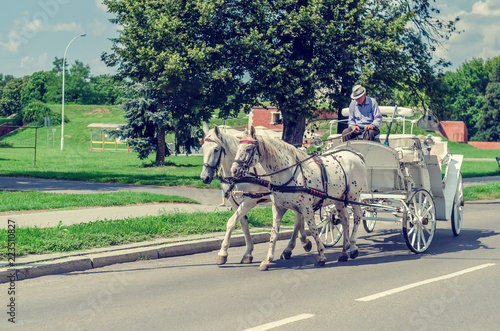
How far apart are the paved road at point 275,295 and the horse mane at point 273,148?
1679mm

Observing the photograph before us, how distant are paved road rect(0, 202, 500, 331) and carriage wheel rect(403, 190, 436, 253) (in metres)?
0.26

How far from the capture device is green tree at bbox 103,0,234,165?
22312 millimetres

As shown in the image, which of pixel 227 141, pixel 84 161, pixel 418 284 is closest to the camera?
pixel 418 284

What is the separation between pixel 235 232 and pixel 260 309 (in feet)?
16.5

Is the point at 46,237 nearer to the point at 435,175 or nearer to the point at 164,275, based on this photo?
the point at 164,275

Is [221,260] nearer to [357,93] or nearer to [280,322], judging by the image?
[280,322]

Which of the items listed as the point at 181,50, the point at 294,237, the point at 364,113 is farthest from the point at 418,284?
the point at 181,50

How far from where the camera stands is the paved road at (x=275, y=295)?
19.5 feet

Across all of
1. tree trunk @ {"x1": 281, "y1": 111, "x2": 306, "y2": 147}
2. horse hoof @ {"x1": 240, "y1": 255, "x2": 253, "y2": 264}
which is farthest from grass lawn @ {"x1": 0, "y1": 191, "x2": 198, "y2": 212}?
tree trunk @ {"x1": 281, "y1": 111, "x2": 306, "y2": 147}

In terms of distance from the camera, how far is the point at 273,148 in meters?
8.75

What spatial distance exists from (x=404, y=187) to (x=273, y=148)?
10.2 ft

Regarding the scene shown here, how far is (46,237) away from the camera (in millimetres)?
9625

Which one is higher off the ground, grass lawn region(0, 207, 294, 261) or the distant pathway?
grass lawn region(0, 207, 294, 261)

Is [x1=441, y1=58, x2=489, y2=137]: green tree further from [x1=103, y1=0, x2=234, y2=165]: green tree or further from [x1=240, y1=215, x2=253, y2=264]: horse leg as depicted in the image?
[x1=240, y1=215, x2=253, y2=264]: horse leg
